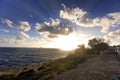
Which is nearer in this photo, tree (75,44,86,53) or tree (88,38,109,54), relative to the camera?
tree (75,44,86,53)

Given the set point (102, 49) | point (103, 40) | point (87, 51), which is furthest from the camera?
point (103, 40)

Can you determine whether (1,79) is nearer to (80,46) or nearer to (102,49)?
(80,46)

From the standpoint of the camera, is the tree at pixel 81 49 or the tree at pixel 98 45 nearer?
the tree at pixel 81 49

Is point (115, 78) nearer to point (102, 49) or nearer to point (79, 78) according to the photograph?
point (79, 78)

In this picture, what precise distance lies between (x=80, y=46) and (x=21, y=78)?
53158 mm

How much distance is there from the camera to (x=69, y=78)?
17703mm

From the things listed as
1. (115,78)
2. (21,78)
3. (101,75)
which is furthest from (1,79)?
(115,78)

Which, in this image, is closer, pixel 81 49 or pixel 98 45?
pixel 81 49

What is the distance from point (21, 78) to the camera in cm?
2452

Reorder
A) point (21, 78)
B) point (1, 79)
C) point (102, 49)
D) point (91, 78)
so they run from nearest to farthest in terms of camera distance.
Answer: point (91, 78)
point (21, 78)
point (1, 79)
point (102, 49)

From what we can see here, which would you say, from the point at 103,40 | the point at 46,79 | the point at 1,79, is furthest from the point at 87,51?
the point at 46,79

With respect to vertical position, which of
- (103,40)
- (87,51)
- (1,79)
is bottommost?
(1,79)

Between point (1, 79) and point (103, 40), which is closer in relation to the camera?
point (1, 79)

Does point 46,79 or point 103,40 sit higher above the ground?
point 103,40
